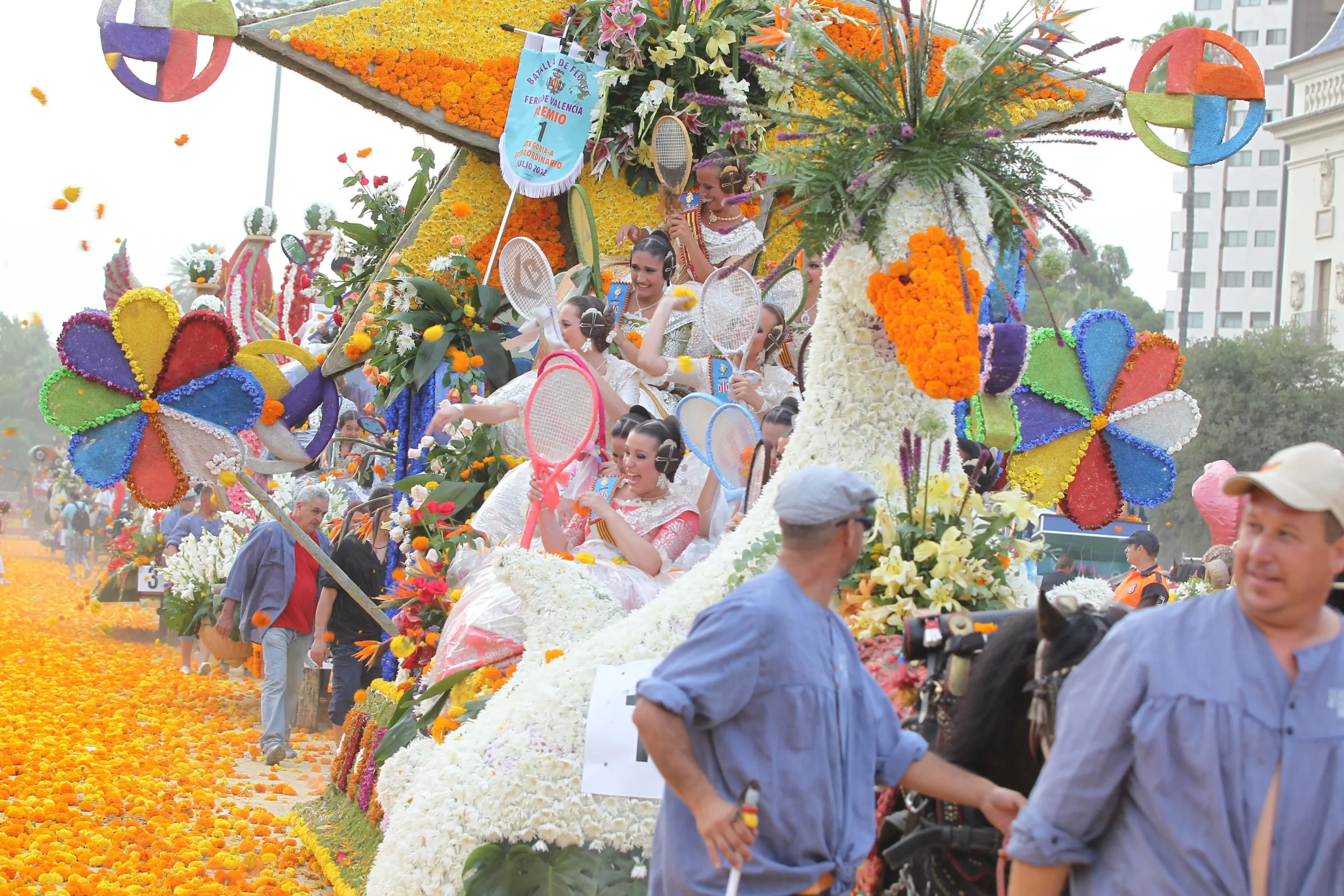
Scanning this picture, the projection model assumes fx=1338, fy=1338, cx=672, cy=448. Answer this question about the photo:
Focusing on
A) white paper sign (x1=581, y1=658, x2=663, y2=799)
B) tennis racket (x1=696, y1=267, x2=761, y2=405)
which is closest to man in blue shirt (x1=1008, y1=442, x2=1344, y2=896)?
white paper sign (x1=581, y1=658, x2=663, y2=799)

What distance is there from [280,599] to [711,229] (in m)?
4.25

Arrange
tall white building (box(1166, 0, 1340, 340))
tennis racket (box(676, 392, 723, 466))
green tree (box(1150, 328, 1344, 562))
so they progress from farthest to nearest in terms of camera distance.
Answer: tall white building (box(1166, 0, 1340, 340)) < green tree (box(1150, 328, 1344, 562)) < tennis racket (box(676, 392, 723, 466))

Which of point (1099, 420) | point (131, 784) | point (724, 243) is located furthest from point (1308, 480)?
point (131, 784)

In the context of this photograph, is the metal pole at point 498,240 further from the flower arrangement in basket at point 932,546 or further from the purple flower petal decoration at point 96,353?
the flower arrangement in basket at point 932,546

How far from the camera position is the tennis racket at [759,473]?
16.5ft

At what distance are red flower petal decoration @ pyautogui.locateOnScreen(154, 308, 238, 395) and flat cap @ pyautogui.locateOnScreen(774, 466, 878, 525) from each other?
520 centimetres

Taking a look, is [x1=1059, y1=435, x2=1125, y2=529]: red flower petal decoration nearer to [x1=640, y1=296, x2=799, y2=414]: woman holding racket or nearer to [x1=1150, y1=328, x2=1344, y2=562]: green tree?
[x1=640, y1=296, x2=799, y2=414]: woman holding racket

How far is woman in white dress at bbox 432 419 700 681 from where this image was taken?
16.8 feet

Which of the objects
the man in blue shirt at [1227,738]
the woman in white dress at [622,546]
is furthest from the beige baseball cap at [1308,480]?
the woman in white dress at [622,546]

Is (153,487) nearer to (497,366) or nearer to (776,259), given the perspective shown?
(497,366)

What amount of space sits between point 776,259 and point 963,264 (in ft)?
12.0

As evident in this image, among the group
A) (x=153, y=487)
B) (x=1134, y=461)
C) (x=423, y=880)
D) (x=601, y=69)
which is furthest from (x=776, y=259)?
(x=423, y=880)

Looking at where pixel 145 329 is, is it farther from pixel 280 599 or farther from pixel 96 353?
Result: pixel 280 599

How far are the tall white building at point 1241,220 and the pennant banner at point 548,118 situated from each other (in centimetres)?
4477
